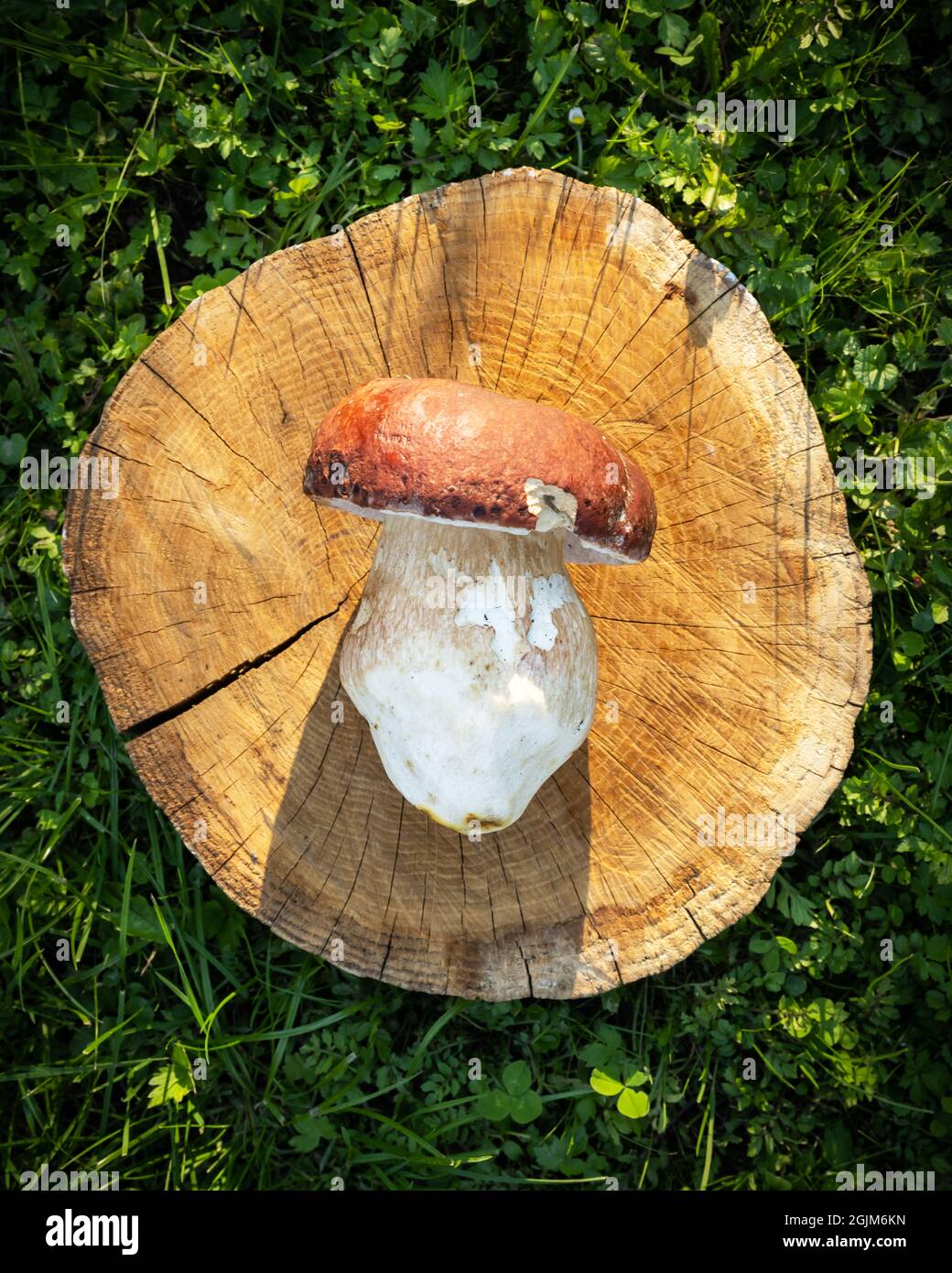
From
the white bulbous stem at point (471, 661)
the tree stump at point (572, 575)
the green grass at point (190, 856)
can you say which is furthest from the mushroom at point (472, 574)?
the green grass at point (190, 856)

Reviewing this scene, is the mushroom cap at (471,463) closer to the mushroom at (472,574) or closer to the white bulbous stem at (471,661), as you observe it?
the mushroom at (472,574)

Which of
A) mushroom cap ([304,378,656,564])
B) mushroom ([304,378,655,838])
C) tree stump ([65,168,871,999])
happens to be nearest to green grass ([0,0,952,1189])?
tree stump ([65,168,871,999])

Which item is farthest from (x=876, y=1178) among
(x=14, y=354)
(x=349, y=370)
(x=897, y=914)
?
(x=14, y=354)

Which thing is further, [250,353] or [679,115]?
[679,115]

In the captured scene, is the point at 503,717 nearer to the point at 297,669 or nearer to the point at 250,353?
the point at 297,669

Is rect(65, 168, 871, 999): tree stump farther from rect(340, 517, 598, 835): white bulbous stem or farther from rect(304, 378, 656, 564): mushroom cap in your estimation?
rect(304, 378, 656, 564): mushroom cap

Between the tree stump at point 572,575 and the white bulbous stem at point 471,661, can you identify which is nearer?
the white bulbous stem at point 471,661

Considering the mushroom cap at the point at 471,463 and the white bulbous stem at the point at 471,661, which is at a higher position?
the mushroom cap at the point at 471,463
